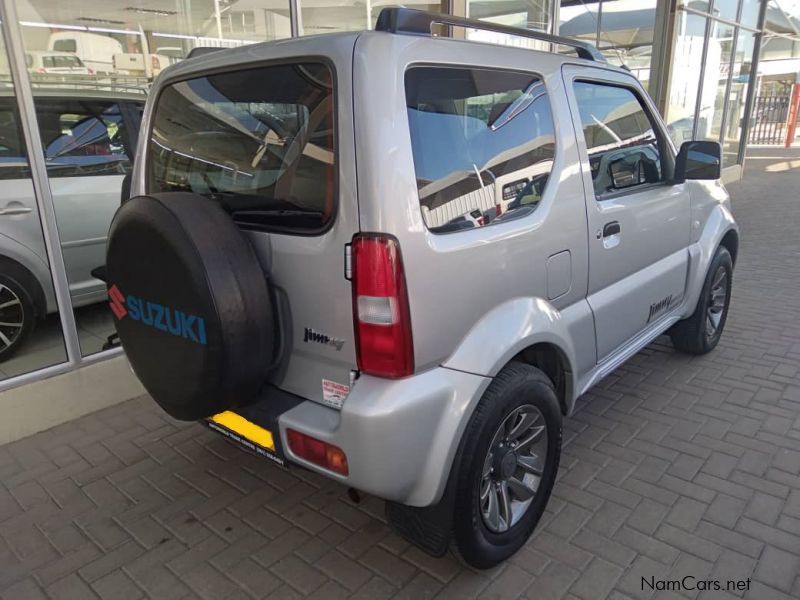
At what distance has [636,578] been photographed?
218 centimetres

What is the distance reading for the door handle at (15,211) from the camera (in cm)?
353

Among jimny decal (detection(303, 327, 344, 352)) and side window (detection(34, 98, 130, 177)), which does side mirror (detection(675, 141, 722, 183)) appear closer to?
jimny decal (detection(303, 327, 344, 352))

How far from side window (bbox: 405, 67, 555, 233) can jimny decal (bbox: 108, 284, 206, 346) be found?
0.81 m

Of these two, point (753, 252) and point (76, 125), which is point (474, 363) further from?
point (753, 252)

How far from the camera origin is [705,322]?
13.0 ft

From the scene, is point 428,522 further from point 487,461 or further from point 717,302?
point 717,302

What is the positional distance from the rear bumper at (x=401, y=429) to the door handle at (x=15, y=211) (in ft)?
8.73

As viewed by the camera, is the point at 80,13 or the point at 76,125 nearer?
the point at 76,125

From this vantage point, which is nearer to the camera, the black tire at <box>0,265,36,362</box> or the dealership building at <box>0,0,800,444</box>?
the dealership building at <box>0,0,800,444</box>

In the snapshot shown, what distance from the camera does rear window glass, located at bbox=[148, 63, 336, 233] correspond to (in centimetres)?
185

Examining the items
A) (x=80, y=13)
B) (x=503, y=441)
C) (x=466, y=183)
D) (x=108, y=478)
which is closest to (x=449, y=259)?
(x=466, y=183)

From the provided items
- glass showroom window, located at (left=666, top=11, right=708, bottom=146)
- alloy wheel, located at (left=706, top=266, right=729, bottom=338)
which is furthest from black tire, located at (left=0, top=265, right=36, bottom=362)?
glass showroom window, located at (left=666, top=11, right=708, bottom=146)

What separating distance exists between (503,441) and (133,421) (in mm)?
2312

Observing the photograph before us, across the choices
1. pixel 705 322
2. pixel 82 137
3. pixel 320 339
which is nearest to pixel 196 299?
pixel 320 339
